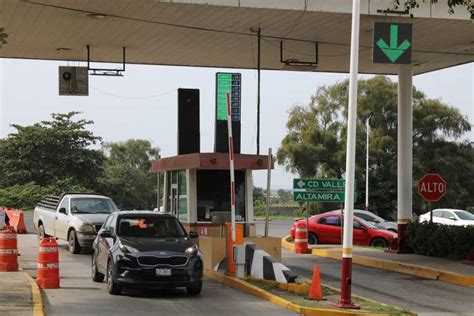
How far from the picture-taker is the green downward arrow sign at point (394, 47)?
50.9 ft

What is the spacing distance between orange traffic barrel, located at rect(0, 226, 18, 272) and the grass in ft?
17.1

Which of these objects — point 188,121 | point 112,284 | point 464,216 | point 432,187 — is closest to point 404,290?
point 432,187

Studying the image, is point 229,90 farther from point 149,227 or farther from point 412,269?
point 149,227

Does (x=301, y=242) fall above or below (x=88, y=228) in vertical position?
below

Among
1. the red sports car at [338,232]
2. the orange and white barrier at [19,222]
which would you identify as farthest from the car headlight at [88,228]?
the orange and white barrier at [19,222]

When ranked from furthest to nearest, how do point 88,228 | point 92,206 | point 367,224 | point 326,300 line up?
point 367,224 → point 92,206 → point 88,228 → point 326,300

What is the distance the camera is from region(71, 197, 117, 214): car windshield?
23.0 meters

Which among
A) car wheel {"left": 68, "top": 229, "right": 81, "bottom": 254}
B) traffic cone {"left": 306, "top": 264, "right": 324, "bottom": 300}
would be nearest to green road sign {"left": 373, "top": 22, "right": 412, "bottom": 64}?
traffic cone {"left": 306, "top": 264, "right": 324, "bottom": 300}

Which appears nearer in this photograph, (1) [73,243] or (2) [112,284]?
(2) [112,284]

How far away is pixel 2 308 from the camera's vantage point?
10.7m

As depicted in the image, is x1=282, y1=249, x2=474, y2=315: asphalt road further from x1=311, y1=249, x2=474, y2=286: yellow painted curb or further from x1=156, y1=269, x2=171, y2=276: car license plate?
x1=156, y1=269, x2=171, y2=276: car license plate

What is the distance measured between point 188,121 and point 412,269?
23.7 feet

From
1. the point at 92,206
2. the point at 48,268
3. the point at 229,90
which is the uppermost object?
the point at 229,90

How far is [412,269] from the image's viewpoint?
60.4 ft
